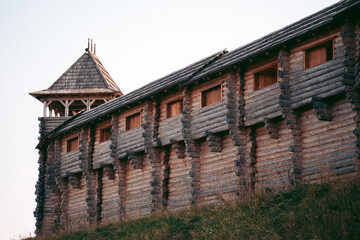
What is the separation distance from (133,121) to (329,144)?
12.1 meters

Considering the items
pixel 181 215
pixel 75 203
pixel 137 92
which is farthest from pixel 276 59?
pixel 75 203

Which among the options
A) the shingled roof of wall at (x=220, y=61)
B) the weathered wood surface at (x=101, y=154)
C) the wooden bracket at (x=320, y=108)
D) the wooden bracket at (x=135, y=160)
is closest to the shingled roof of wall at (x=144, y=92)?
the shingled roof of wall at (x=220, y=61)

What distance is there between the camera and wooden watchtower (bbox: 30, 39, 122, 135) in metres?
37.0

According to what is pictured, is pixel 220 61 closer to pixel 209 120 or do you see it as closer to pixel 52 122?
pixel 209 120

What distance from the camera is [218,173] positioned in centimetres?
2328

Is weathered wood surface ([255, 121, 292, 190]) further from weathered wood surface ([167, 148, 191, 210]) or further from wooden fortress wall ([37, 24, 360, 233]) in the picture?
weathered wood surface ([167, 148, 191, 210])

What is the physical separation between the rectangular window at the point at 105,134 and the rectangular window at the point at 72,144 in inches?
95.5

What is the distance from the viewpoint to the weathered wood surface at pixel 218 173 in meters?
22.5

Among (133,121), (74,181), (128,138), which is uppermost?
(133,121)

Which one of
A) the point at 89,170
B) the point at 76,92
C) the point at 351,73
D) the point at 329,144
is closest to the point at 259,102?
the point at 329,144

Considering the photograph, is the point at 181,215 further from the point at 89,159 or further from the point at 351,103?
the point at 89,159

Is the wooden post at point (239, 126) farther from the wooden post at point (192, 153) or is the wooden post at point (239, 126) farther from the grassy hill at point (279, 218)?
the wooden post at point (192, 153)

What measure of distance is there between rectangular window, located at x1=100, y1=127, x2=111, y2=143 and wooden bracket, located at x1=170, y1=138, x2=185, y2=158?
658 cm

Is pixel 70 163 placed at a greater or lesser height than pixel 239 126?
lesser
